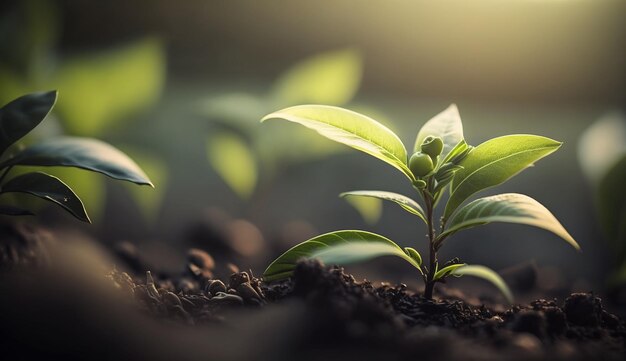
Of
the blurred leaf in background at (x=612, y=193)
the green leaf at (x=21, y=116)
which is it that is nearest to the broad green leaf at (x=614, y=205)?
the blurred leaf in background at (x=612, y=193)

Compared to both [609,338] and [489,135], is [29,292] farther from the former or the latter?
[489,135]

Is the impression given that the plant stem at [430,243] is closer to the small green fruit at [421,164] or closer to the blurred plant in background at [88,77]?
the small green fruit at [421,164]

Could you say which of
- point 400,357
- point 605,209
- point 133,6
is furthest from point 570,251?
point 133,6

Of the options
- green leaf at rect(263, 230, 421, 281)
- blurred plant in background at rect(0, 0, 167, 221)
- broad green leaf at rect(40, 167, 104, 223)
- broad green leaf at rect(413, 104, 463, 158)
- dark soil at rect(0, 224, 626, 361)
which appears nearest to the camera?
dark soil at rect(0, 224, 626, 361)

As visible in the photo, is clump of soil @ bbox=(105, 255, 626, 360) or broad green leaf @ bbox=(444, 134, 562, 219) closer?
clump of soil @ bbox=(105, 255, 626, 360)

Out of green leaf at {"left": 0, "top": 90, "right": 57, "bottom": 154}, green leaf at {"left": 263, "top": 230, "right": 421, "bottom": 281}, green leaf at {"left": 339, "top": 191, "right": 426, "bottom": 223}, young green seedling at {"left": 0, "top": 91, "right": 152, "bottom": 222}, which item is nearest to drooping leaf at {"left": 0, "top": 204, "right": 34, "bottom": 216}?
young green seedling at {"left": 0, "top": 91, "right": 152, "bottom": 222}

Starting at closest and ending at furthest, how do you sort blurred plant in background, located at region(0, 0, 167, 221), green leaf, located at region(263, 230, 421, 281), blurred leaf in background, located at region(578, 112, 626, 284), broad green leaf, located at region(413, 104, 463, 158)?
green leaf, located at region(263, 230, 421, 281) → broad green leaf, located at region(413, 104, 463, 158) → blurred leaf in background, located at region(578, 112, 626, 284) → blurred plant in background, located at region(0, 0, 167, 221)

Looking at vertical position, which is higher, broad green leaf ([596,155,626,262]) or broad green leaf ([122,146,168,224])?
broad green leaf ([596,155,626,262])

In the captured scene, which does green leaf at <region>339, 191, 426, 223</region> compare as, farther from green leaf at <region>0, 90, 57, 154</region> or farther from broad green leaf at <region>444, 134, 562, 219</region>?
green leaf at <region>0, 90, 57, 154</region>
